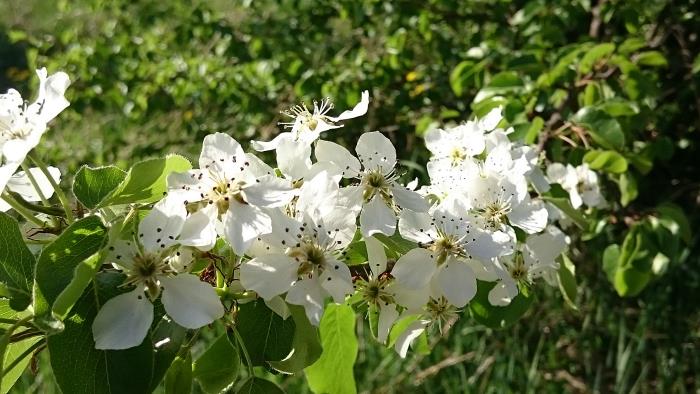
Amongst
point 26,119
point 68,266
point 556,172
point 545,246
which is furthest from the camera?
point 556,172

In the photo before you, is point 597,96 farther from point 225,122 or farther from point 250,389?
point 225,122

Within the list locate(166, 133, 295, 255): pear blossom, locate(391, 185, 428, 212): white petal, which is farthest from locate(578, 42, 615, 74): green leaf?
locate(166, 133, 295, 255): pear blossom

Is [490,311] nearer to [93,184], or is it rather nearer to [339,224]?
[339,224]

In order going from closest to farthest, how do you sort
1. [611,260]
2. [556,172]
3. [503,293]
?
[503,293] < [556,172] < [611,260]

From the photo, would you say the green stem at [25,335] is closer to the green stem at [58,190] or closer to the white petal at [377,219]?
the green stem at [58,190]

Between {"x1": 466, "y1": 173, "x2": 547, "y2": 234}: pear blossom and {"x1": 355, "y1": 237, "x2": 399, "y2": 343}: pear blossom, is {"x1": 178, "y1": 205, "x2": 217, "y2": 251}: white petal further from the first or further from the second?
{"x1": 466, "y1": 173, "x2": 547, "y2": 234}: pear blossom

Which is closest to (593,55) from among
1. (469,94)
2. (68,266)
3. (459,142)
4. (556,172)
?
(556,172)
